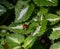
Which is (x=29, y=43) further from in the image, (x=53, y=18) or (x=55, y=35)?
(x=53, y=18)

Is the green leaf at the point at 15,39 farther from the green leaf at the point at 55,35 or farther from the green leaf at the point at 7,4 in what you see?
the green leaf at the point at 7,4

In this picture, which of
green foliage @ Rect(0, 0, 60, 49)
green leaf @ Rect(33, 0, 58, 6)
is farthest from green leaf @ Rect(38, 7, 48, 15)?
green leaf @ Rect(33, 0, 58, 6)

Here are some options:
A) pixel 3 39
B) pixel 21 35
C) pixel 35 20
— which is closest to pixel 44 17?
pixel 35 20

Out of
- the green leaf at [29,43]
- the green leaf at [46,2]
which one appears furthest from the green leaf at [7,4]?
the green leaf at [29,43]

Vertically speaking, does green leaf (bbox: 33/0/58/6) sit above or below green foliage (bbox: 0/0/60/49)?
above

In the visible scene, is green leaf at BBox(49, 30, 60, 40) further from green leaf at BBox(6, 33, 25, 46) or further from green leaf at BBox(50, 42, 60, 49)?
green leaf at BBox(6, 33, 25, 46)

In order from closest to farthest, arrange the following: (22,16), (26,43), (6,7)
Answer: (26,43)
(22,16)
(6,7)

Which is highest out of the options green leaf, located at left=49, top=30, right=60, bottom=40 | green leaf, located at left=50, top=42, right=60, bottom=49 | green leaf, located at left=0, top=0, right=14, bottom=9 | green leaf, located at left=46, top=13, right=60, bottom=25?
green leaf, located at left=0, top=0, right=14, bottom=9

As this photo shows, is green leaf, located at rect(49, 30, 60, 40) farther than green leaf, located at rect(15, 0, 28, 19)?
No

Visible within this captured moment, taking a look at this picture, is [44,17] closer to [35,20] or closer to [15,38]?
[35,20]
